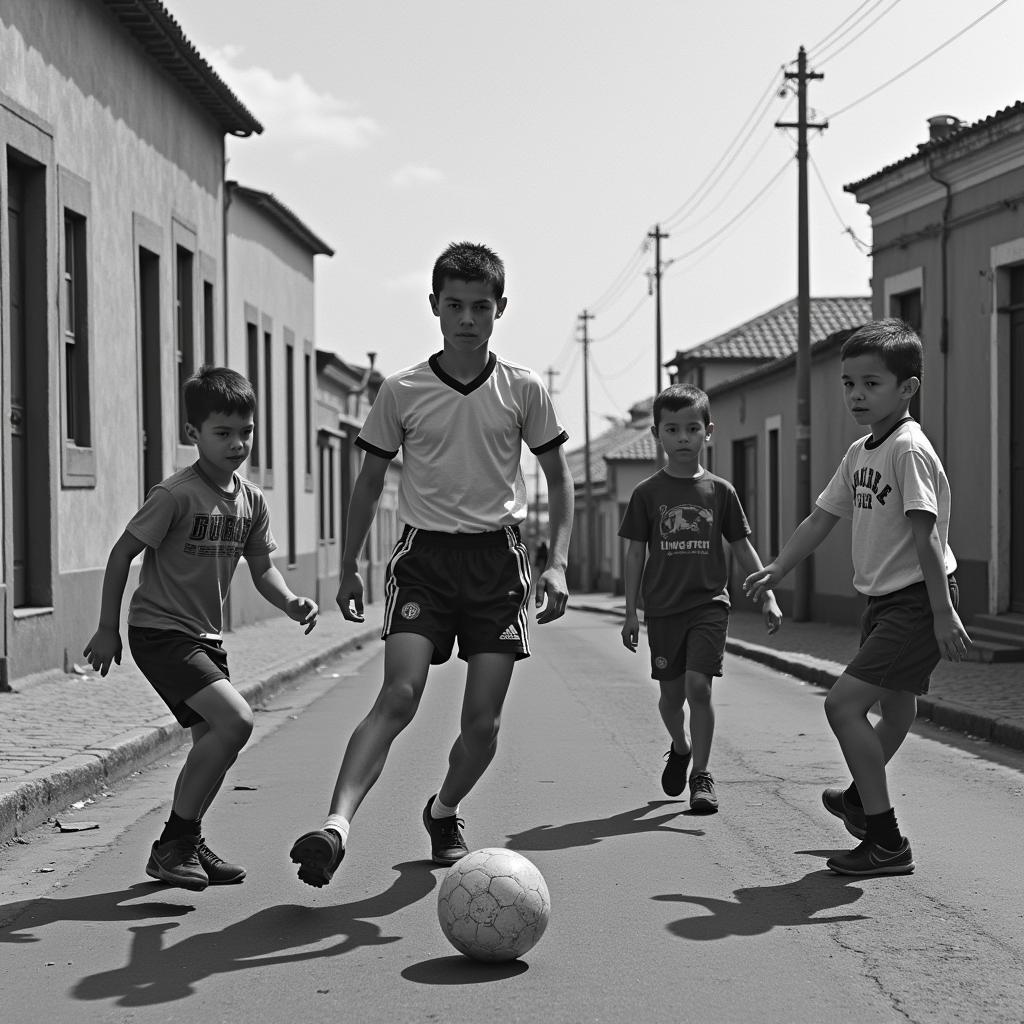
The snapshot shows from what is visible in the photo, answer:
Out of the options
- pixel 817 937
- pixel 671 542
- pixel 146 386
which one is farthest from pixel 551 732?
pixel 146 386

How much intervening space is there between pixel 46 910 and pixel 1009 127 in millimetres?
13754

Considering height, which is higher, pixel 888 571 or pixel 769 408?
pixel 769 408

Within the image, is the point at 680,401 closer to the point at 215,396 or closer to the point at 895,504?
the point at 895,504

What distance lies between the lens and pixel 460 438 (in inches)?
204

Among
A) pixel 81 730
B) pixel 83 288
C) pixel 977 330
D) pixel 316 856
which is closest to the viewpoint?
pixel 316 856

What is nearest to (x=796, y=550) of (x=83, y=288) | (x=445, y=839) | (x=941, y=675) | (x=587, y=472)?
(x=445, y=839)

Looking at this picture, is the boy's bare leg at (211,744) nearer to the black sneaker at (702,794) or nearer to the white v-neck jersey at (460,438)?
the white v-neck jersey at (460,438)

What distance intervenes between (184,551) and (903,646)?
2.46 meters

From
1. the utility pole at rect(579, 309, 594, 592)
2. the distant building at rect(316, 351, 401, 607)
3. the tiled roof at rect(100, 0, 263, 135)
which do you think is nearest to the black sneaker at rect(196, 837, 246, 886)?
the tiled roof at rect(100, 0, 263, 135)

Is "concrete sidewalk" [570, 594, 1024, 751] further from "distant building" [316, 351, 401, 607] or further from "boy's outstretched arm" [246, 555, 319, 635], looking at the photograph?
"distant building" [316, 351, 401, 607]

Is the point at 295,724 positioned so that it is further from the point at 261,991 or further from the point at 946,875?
the point at 261,991

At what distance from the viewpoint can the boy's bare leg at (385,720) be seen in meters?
4.74

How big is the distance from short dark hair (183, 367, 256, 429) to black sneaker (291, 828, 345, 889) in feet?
5.16

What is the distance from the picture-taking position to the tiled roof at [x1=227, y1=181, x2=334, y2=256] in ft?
75.2
